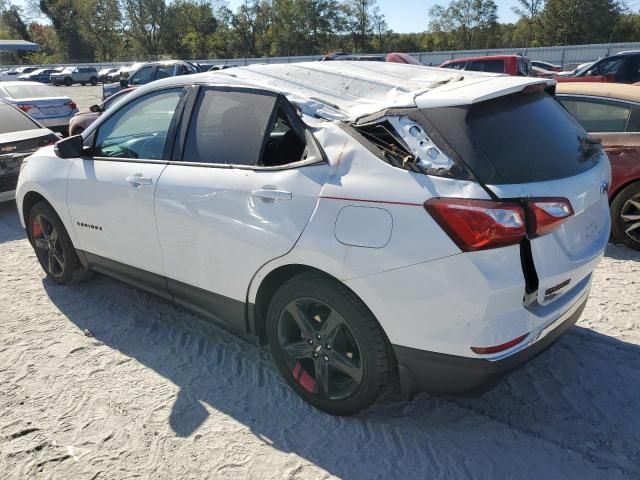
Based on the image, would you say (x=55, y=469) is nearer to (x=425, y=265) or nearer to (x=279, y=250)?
(x=279, y=250)

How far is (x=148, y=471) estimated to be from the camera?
2.61m

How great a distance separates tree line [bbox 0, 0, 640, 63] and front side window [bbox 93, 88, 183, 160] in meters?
60.4

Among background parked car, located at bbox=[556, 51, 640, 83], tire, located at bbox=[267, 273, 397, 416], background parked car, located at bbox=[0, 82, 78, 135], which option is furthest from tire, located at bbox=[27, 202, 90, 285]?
background parked car, located at bbox=[556, 51, 640, 83]

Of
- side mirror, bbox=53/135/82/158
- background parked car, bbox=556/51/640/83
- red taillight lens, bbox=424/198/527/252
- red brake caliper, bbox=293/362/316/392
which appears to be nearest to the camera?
red taillight lens, bbox=424/198/527/252

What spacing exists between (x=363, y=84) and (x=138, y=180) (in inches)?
60.3

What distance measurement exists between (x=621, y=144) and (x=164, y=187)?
4369 mm

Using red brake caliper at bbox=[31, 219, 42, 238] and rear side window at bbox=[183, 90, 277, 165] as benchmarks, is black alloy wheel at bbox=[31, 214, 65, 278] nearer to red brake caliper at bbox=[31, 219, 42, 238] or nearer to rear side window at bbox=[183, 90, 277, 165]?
red brake caliper at bbox=[31, 219, 42, 238]

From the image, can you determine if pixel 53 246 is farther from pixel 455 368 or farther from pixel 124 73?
pixel 124 73

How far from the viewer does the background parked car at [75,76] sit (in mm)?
46438

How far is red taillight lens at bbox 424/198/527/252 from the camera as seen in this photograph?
7.36 ft

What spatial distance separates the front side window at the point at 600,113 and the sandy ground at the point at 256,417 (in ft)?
7.51

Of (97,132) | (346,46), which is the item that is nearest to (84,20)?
(346,46)

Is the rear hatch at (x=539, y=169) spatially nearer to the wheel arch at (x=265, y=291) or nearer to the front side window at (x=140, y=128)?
the wheel arch at (x=265, y=291)

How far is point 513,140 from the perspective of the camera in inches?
99.0
